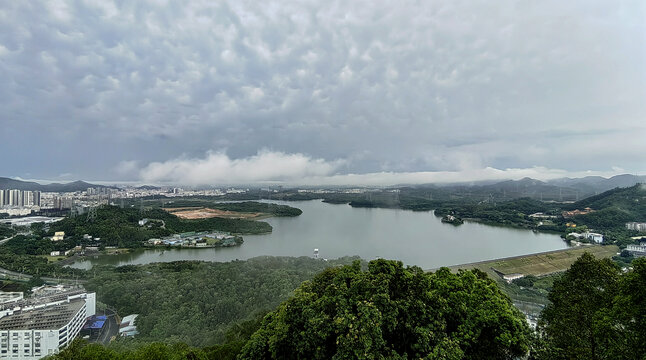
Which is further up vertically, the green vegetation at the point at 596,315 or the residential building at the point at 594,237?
the green vegetation at the point at 596,315

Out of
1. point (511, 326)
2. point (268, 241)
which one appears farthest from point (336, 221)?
point (511, 326)

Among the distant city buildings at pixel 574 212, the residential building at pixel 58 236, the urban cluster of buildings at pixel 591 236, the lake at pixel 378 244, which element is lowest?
the lake at pixel 378 244

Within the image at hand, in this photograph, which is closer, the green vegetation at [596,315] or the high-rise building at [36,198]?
the green vegetation at [596,315]

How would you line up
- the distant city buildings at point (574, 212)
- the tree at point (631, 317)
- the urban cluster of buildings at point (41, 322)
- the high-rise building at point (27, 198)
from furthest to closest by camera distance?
the high-rise building at point (27, 198), the distant city buildings at point (574, 212), the urban cluster of buildings at point (41, 322), the tree at point (631, 317)

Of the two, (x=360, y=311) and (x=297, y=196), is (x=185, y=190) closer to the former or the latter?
(x=297, y=196)

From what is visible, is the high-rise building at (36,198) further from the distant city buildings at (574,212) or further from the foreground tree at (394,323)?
the distant city buildings at (574,212)

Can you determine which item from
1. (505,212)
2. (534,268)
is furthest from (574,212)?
(534,268)

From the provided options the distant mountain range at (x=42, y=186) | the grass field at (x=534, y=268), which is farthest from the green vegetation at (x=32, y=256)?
the distant mountain range at (x=42, y=186)
